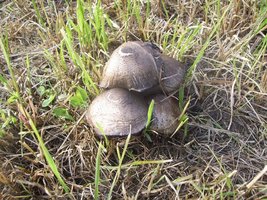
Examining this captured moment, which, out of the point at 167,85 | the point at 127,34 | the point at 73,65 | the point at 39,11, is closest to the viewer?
the point at 167,85

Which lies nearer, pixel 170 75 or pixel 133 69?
pixel 133 69

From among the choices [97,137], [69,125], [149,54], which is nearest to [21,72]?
[69,125]

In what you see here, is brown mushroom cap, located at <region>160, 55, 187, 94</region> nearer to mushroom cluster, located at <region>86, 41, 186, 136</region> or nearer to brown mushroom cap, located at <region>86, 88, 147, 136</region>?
mushroom cluster, located at <region>86, 41, 186, 136</region>

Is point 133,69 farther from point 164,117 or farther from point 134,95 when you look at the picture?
point 164,117

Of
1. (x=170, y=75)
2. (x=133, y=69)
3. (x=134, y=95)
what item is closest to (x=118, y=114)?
(x=134, y=95)

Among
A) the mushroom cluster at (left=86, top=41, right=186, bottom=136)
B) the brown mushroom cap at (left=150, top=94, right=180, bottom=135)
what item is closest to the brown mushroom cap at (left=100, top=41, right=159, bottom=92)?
the mushroom cluster at (left=86, top=41, right=186, bottom=136)

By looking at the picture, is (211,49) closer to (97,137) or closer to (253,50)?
(253,50)
